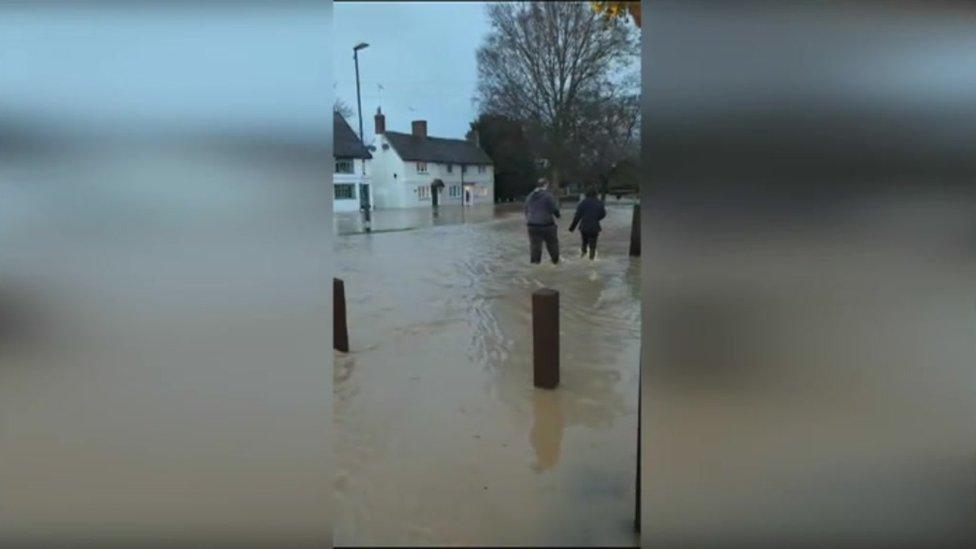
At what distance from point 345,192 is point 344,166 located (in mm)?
54

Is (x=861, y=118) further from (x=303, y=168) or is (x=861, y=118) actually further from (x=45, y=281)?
(x=45, y=281)

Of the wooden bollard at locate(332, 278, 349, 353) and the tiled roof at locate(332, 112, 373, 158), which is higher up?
the tiled roof at locate(332, 112, 373, 158)

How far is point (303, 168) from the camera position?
100 cm

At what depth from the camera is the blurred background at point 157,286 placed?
1021mm

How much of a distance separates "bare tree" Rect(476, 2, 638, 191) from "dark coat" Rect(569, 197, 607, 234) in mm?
129

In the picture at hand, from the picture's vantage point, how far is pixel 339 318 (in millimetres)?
1197

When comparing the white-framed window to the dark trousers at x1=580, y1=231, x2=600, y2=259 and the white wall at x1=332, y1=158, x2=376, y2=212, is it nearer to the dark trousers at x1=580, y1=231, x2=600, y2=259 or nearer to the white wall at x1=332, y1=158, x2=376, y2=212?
the white wall at x1=332, y1=158, x2=376, y2=212

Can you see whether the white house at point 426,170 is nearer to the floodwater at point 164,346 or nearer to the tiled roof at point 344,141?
the tiled roof at point 344,141

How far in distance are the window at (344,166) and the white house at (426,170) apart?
0.14 m

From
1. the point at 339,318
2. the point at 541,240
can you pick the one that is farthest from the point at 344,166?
the point at 541,240

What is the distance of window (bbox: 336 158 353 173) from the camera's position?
109 cm

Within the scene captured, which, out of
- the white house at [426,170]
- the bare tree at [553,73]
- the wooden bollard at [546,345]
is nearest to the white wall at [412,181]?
the white house at [426,170]

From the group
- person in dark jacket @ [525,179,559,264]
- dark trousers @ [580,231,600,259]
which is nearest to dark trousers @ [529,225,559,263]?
person in dark jacket @ [525,179,559,264]

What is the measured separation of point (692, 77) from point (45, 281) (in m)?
1.33
